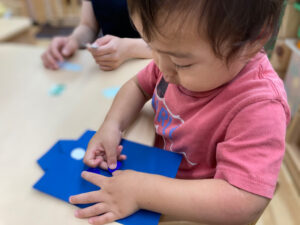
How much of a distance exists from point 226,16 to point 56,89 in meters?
0.49

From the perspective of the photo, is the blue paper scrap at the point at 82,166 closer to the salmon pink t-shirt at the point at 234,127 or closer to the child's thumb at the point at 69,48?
the salmon pink t-shirt at the point at 234,127

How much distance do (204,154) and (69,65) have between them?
0.50 metres

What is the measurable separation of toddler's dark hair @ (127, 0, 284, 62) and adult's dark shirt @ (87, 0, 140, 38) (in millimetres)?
339

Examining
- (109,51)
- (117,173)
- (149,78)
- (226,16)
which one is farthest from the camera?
(109,51)

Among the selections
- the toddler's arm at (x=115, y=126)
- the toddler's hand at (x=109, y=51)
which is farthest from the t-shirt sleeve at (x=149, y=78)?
the toddler's hand at (x=109, y=51)

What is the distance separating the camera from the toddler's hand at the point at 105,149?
0.46 meters

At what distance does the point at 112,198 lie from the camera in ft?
1.29

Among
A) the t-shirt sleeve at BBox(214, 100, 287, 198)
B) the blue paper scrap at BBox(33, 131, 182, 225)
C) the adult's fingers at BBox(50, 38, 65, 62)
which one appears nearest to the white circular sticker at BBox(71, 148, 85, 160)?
the blue paper scrap at BBox(33, 131, 182, 225)

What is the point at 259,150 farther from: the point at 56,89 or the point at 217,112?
the point at 56,89

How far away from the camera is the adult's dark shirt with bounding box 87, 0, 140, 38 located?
68 cm

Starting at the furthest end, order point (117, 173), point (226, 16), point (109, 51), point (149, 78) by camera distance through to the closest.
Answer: point (109, 51), point (149, 78), point (117, 173), point (226, 16)

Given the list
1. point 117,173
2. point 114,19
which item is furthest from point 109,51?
point 117,173

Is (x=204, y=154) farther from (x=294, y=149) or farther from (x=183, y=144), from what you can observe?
(x=294, y=149)

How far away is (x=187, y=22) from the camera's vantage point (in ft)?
1.04
